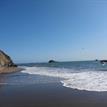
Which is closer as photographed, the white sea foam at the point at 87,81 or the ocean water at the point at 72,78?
the white sea foam at the point at 87,81

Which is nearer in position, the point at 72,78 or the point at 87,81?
the point at 87,81

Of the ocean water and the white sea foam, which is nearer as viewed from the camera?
the white sea foam

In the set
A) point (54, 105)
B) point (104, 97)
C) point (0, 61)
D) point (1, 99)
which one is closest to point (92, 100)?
point (104, 97)

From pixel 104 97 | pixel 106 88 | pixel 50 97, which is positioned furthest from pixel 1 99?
pixel 106 88

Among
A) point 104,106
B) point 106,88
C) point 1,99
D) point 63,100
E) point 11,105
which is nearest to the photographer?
point 104,106

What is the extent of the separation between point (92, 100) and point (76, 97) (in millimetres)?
1170

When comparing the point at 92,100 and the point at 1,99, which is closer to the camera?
the point at 92,100

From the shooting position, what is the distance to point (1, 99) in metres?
12.9

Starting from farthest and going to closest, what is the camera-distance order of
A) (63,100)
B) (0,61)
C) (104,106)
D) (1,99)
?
(0,61) → (1,99) → (63,100) → (104,106)

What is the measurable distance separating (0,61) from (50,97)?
57.7 metres

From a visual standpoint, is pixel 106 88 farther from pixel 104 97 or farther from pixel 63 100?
pixel 63 100

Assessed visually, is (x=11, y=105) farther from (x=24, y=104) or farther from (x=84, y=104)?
A: (x=84, y=104)

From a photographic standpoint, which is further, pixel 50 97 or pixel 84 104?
pixel 50 97

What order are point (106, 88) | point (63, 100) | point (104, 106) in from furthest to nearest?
1. point (106, 88)
2. point (63, 100)
3. point (104, 106)
